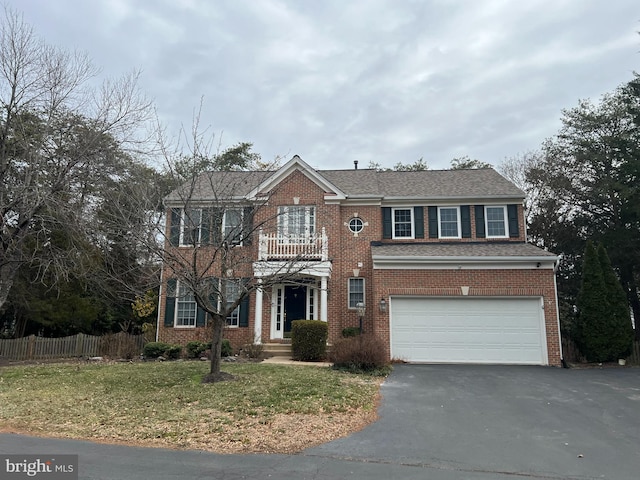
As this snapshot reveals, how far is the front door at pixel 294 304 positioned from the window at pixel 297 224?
203 cm

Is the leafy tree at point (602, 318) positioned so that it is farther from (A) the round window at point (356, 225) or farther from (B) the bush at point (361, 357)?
(A) the round window at point (356, 225)

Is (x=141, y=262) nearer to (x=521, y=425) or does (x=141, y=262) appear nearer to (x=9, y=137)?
(x=9, y=137)

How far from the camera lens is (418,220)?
18.0 meters

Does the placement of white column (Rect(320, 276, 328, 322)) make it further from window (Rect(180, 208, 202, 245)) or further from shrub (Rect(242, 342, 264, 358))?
window (Rect(180, 208, 202, 245))

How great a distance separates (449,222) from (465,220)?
0.63 m

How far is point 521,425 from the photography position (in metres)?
7.52

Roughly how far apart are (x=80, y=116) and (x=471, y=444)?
15056 millimetres

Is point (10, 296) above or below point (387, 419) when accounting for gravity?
above

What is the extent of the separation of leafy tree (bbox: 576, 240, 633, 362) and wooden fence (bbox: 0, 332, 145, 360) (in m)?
16.0

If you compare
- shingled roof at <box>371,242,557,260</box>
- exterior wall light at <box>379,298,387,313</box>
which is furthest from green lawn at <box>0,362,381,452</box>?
shingled roof at <box>371,242,557,260</box>

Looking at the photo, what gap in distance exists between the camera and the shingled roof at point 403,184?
57.6 feet

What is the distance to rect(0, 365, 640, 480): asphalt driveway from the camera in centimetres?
528

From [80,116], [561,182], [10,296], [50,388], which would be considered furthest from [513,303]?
[10,296]

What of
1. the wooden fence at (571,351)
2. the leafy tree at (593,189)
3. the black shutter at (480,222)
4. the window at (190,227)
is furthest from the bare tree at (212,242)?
the leafy tree at (593,189)
